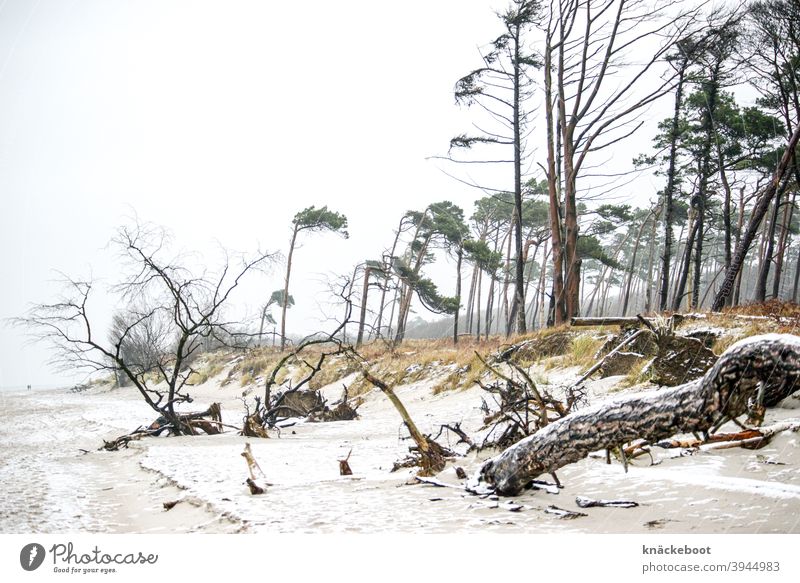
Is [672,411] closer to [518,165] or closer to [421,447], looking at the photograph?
[421,447]

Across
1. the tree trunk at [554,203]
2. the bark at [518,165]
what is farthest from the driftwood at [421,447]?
the bark at [518,165]

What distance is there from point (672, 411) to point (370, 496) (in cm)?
166

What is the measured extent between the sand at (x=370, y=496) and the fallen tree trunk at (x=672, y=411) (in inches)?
9.8

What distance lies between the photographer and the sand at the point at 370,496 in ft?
6.82

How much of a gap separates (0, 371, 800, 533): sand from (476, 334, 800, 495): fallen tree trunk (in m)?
0.25

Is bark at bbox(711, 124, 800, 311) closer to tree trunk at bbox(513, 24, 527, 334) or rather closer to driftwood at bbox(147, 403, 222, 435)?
tree trunk at bbox(513, 24, 527, 334)

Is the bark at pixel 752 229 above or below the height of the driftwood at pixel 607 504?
above

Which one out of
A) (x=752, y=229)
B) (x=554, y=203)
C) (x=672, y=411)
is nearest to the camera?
(x=672, y=411)

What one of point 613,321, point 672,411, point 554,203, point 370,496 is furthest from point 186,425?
point 554,203

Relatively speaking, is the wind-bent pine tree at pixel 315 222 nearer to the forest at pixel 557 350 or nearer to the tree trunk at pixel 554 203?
the forest at pixel 557 350

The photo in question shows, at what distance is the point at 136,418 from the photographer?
9570mm

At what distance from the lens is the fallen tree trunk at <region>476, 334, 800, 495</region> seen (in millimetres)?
1547

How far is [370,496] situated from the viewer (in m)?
2.72

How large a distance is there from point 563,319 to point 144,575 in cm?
821
